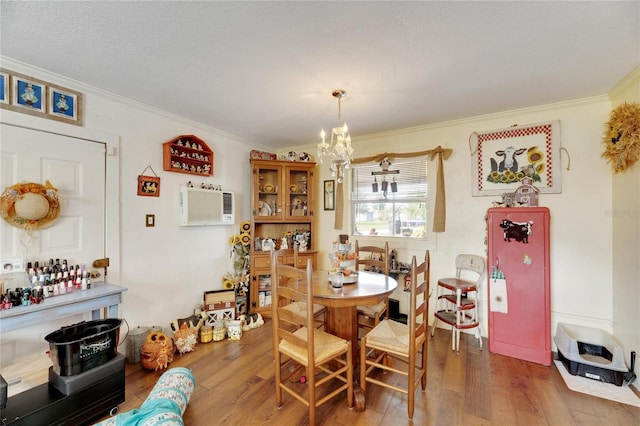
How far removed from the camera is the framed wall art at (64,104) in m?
2.19

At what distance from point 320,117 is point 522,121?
2235mm

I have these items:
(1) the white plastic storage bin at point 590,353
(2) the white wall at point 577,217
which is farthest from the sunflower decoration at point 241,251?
(1) the white plastic storage bin at point 590,353

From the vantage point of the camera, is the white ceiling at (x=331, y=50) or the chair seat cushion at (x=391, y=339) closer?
the white ceiling at (x=331, y=50)

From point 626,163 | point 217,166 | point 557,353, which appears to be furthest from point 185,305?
point 626,163

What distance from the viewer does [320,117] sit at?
308 centimetres

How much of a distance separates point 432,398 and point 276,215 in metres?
2.75

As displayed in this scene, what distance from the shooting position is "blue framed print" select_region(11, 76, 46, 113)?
202 centimetres

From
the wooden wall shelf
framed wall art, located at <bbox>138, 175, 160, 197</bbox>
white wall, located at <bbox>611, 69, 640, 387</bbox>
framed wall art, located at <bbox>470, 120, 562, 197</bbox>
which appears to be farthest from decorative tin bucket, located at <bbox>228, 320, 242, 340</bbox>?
white wall, located at <bbox>611, 69, 640, 387</bbox>

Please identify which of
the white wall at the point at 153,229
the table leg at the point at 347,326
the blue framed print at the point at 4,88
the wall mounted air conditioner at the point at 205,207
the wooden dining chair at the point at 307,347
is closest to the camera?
the wooden dining chair at the point at 307,347

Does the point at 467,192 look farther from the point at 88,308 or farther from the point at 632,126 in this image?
the point at 88,308

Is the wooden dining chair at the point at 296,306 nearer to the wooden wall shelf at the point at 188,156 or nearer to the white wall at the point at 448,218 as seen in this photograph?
the white wall at the point at 448,218

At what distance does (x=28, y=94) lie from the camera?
81.7 inches

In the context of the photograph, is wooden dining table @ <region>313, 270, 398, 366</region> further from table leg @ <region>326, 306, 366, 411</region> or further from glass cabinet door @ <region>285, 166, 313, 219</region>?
glass cabinet door @ <region>285, 166, 313, 219</region>

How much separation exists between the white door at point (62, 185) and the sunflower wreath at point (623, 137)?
462 cm
